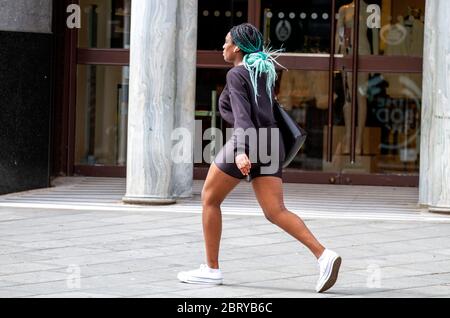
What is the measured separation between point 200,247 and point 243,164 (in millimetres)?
2568

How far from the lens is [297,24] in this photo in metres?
16.3

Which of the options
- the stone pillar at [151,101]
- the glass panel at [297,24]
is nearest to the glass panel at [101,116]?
A: the glass panel at [297,24]

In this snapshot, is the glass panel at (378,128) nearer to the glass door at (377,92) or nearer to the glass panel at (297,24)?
the glass door at (377,92)

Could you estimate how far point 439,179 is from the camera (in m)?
12.9

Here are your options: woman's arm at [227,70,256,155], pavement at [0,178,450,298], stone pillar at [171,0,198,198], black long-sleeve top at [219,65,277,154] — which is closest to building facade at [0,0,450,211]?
pavement at [0,178,450,298]

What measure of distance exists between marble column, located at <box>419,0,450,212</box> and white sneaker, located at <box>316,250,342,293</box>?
16.0 feet

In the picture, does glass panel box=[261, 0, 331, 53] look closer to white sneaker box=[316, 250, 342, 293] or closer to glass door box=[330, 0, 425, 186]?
glass door box=[330, 0, 425, 186]

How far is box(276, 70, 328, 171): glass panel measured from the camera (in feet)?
53.4

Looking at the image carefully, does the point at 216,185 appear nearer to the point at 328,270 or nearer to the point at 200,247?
the point at 328,270

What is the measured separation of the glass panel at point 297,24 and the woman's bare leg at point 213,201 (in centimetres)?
797

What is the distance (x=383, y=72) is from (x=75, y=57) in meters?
4.21

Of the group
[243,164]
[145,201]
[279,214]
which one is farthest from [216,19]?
[243,164]

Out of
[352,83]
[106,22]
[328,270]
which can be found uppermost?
[106,22]
